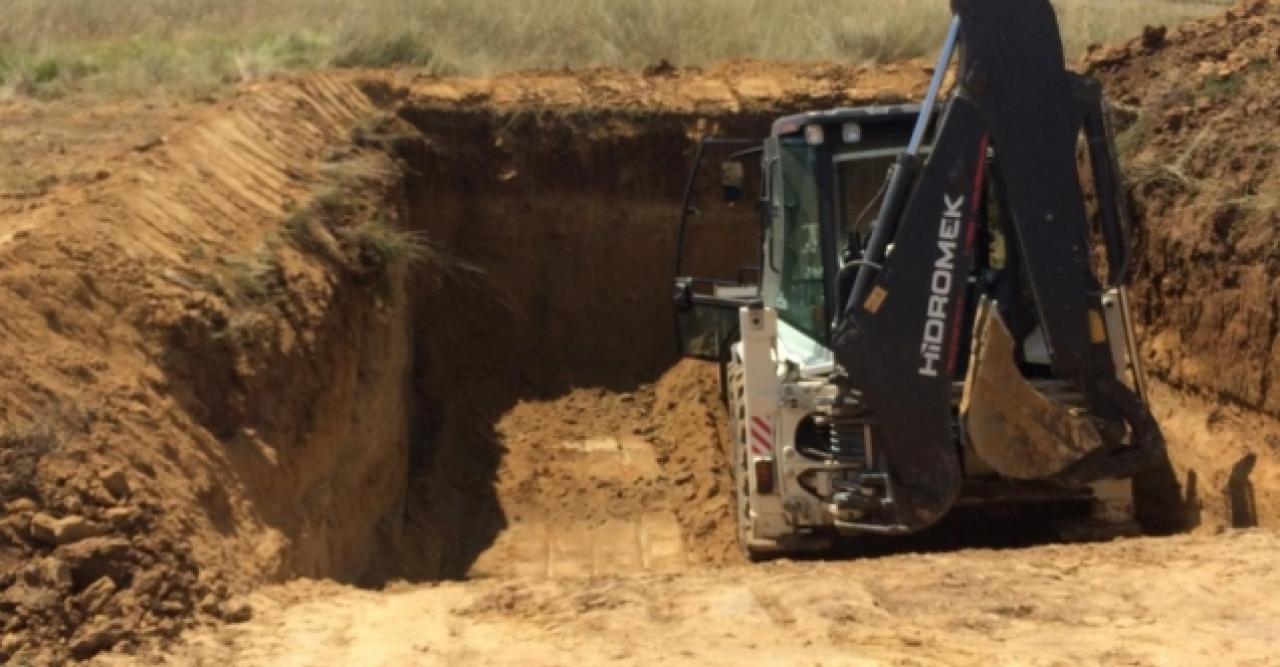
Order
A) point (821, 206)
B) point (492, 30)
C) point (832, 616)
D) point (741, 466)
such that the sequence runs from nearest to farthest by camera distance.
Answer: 1. point (832, 616)
2. point (821, 206)
3. point (741, 466)
4. point (492, 30)

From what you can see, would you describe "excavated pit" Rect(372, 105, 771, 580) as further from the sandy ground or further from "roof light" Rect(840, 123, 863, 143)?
the sandy ground

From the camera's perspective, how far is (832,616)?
22.0 feet

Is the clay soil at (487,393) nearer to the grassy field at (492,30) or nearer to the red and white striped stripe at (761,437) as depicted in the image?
the grassy field at (492,30)

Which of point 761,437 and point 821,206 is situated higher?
point 821,206

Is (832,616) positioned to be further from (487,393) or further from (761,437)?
(487,393)

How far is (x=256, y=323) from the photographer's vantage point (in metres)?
8.97

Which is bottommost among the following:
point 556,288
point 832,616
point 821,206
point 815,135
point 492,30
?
point 832,616

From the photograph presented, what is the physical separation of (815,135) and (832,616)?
121 inches

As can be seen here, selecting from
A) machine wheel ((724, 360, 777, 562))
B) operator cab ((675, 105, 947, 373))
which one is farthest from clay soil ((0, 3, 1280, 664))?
operator cab ((675, 105, 947, 373))

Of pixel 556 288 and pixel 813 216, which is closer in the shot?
pixel 813 216

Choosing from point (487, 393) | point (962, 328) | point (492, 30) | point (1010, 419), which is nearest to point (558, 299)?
point (487, 393)

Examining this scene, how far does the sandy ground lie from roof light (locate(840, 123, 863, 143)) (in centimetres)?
244

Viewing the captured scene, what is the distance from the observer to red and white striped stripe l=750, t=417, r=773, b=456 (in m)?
8.69

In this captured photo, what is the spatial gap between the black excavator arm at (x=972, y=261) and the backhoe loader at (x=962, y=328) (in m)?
0.01
